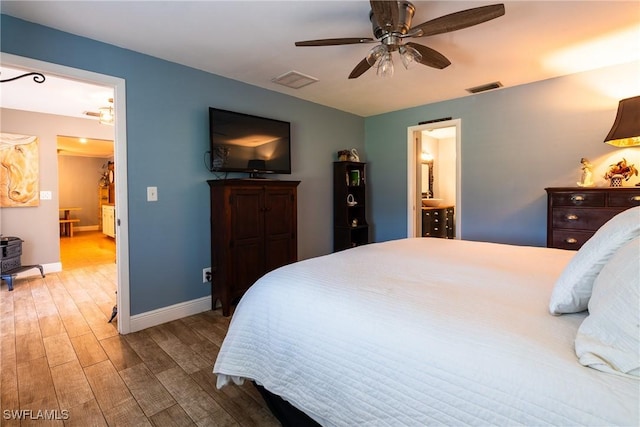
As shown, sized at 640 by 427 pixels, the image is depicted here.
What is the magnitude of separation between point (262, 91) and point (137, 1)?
65.3 inches

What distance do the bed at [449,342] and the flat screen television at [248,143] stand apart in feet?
6.10

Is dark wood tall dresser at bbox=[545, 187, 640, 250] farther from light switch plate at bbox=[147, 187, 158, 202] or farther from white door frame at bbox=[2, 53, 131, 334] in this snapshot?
white door frame at bbox=[2, 53, 131, 334]

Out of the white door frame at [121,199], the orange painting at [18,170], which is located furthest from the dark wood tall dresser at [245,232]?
the orange painting at [18,170]

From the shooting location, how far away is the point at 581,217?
8.82ft

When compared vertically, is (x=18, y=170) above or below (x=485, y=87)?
below

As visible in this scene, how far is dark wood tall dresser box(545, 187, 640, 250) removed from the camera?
2.53 metres

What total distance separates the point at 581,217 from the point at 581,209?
7 centimetres

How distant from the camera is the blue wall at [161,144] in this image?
2.29 meters

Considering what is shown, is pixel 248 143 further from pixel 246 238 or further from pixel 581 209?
pixel 581 209

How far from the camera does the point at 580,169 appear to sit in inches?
122

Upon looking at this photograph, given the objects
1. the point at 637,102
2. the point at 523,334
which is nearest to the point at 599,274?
the point at 523,334

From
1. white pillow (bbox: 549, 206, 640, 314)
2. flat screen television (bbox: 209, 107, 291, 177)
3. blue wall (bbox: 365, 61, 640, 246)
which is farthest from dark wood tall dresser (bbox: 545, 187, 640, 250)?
flat screen television (bbox: 209, 107, 291, 177)

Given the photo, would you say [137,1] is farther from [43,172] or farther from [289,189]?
[43,172]

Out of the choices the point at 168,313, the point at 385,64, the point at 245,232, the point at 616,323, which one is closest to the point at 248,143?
the point at 245,232
